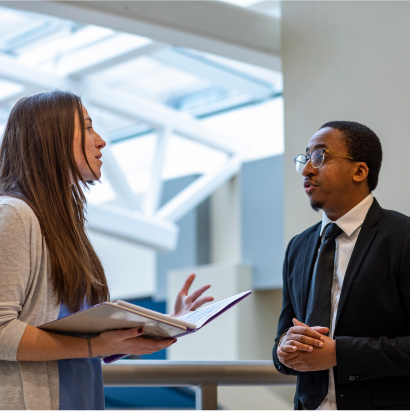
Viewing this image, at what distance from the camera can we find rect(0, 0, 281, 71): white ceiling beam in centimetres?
354

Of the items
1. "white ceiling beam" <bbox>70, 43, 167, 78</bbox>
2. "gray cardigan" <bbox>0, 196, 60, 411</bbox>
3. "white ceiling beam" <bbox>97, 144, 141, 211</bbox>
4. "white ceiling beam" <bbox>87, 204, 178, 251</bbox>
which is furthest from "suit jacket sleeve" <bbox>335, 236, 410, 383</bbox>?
"white ceiling beam" <bbox>97, 144, 141, 211</bbox>

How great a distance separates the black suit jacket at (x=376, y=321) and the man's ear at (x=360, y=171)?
0.17 m

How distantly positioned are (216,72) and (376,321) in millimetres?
8372

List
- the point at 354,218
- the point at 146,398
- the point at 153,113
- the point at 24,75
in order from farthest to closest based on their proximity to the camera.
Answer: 1. the point at 146,398
2. the point at 153,113
3. the point at 24,75
4. the point at 354,218

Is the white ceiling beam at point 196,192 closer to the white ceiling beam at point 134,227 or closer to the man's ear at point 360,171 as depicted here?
the white ceiling beam at point 134,227

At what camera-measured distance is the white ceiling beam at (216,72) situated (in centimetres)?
915

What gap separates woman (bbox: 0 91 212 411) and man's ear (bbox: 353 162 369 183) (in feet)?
3.15

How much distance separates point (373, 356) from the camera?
1.82m

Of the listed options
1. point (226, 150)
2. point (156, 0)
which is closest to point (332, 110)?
point (156, 0)

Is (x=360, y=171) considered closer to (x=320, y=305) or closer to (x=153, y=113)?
(x=320, y=305)

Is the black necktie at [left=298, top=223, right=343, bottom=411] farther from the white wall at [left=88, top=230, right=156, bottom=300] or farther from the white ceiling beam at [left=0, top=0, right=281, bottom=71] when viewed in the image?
the white wall at [left=88, top=230, right=156, bottom=300]

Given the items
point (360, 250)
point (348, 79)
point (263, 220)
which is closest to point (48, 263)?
point (360, 250)

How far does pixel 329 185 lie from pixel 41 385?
4.03 ft

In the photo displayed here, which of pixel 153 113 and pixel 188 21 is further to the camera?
pixel 153 113
